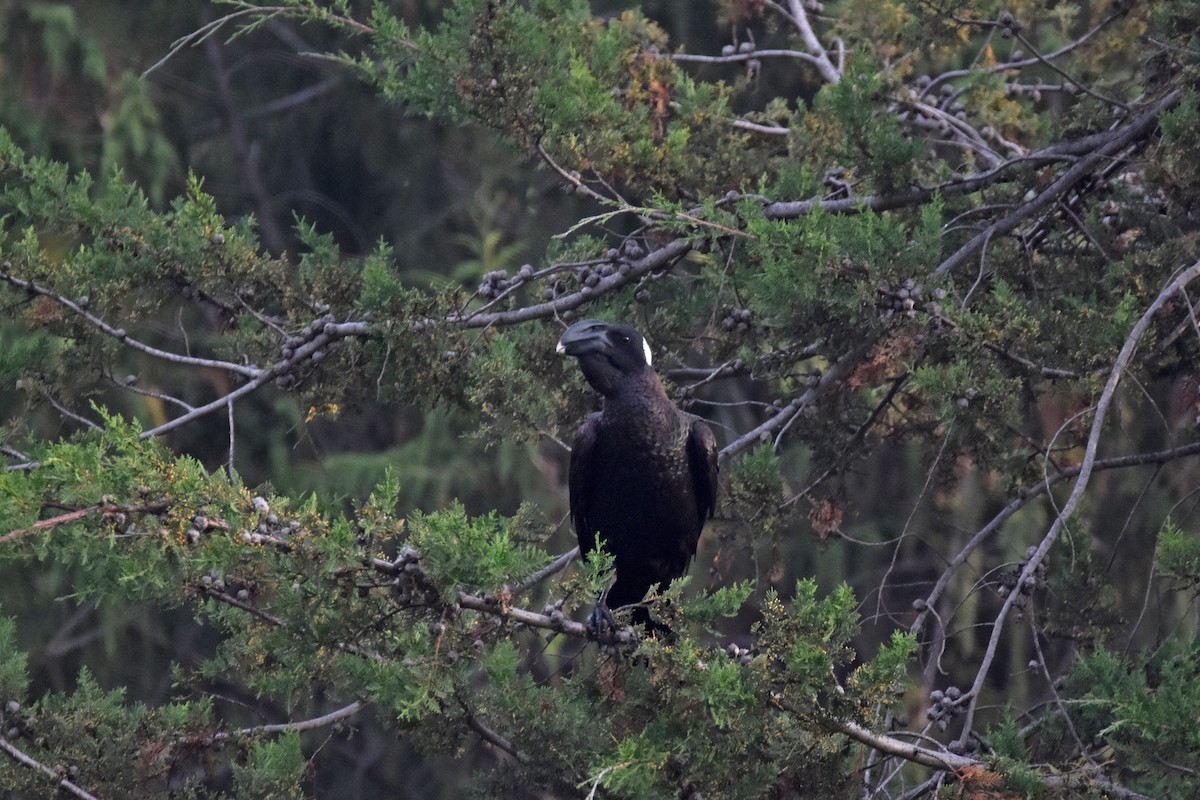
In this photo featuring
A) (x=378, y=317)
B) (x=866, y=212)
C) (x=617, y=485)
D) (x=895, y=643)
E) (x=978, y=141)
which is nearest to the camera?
(x=895, y=643)

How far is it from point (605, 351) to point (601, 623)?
93cm

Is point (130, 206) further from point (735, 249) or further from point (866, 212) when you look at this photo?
point (866, 212)

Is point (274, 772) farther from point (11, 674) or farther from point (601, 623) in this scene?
point (601, 623)

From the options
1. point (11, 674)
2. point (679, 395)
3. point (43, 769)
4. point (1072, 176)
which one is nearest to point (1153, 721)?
point (1072, 176)

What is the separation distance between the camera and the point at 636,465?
4.35 m

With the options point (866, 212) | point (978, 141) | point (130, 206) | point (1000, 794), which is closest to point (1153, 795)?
point (1000, 794)

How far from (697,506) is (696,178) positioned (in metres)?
1.10

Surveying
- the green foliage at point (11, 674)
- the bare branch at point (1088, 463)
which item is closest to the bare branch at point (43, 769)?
the green foliage at point (11, 674)

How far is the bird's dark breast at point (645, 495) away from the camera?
4340 mm

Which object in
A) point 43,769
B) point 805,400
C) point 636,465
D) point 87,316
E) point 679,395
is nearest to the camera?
point 43,769

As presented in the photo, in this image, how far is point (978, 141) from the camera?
485 cm

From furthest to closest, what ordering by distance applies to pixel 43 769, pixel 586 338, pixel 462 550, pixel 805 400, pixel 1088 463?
1. pixel 586 338
2. pixel 805 400
3. pixel 43 769
4. pixel 1088 463
5. pixel 462 550

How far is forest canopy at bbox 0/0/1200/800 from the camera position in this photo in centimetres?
279

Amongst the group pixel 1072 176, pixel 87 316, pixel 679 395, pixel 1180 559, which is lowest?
pixel 679 395
